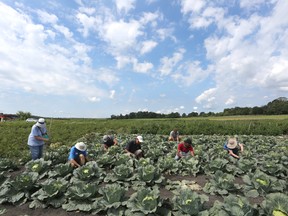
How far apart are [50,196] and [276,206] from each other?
4.18 m

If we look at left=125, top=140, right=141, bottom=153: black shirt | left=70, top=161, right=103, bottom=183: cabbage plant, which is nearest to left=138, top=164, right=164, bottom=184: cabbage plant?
left=70, top=161, right=103, bottom=183: cabbage plant

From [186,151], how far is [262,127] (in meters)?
22.4

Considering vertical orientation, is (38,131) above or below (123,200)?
above

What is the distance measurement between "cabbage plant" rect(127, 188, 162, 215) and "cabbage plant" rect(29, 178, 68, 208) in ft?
5.17

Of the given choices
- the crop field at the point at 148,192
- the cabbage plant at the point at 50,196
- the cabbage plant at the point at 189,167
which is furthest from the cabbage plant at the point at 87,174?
the cabbage plant at the point at 189,167

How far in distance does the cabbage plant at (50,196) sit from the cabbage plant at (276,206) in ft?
12.5

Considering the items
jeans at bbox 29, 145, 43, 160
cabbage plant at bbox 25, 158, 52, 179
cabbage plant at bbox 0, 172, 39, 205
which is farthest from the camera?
jeans at bbox 29, 145, 43, 160

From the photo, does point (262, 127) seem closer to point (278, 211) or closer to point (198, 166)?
point (198, 166)

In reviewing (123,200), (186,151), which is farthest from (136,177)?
(186,151)

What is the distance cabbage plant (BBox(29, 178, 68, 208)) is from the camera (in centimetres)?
528

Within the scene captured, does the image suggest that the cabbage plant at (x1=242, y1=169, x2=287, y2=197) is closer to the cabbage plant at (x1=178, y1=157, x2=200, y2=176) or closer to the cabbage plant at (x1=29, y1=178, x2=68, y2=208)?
the cabbage plant at (x1=178, y1=157, x2=200, y2=176)

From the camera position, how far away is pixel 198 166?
7805 millimetres

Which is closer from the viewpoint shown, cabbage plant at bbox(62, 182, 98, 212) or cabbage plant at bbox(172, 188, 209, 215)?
cabbage plant at bbox(172, 188, 209, 215)

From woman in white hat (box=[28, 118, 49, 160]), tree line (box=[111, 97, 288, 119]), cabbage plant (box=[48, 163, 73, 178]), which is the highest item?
tree line (box=[111, 97, 288, 119])
